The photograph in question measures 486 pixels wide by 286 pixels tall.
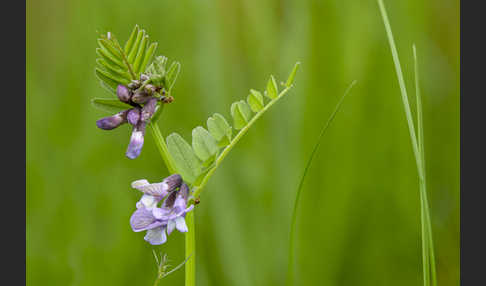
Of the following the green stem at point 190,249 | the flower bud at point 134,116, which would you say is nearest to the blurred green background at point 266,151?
the green stem at point 190,249

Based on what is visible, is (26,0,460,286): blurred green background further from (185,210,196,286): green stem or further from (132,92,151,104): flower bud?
(132,92,151,104): flower bud

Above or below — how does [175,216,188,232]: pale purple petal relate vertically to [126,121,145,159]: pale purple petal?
below

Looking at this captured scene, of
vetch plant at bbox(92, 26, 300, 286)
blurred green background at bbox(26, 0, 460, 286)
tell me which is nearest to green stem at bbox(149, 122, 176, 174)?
vetch plant at bbox(92, 26, 300, 286)

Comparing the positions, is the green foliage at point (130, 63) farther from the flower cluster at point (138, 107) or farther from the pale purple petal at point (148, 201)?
the pale purple petal at point (148, 201)

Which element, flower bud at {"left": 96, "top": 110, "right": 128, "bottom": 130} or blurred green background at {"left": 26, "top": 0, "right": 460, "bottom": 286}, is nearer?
flower bud at {"left": 96, "top": 110, "right": 128, "bottom": 130}

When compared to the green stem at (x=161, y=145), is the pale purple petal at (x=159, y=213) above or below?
below

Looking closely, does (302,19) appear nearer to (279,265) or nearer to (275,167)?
(275,167)

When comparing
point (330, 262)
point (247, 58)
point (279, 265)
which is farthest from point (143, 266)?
point (247, 58)
